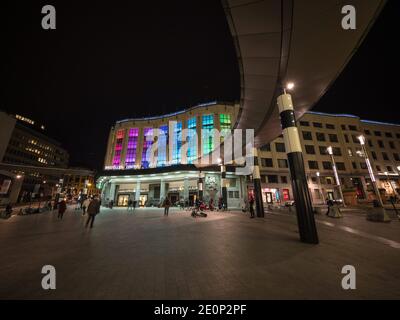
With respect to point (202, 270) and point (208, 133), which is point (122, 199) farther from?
point (202, 270)

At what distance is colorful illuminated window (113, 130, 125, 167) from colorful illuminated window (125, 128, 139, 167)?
2.24 meters

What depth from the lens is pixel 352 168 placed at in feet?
128

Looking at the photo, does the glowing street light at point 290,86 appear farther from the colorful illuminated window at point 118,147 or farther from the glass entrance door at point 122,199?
the colorful illuminated window at point 118,147

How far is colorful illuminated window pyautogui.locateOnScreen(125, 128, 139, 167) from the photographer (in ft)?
142

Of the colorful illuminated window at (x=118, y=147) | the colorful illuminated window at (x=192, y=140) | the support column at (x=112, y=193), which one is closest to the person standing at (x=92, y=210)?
the colorful illuminated window at (x=192, y=140)

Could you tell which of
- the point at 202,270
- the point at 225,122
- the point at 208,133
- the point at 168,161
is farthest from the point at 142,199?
the point at 202,270

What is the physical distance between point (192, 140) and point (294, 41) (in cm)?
3299

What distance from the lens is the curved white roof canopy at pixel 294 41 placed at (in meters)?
4.80

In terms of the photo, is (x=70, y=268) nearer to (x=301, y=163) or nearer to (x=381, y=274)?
(x=381, y=274)

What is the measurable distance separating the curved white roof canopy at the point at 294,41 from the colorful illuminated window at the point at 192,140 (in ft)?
95.3

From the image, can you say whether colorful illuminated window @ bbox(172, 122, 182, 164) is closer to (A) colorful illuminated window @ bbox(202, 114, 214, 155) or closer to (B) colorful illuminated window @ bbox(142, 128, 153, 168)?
(A) colorful illuminated window @ bbox(202, 114, 214, 155)

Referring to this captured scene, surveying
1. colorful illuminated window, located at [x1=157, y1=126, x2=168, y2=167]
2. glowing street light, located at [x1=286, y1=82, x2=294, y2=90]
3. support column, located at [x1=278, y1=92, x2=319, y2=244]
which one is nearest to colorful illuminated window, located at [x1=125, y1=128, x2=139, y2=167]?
colorful illuminated window, located at [x1=157, y1=126, x2=168, y2=167]
